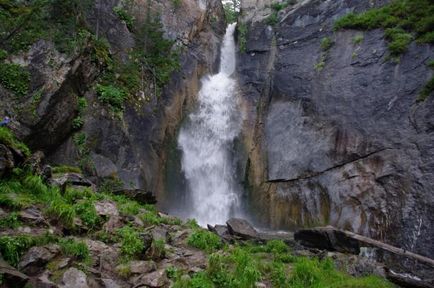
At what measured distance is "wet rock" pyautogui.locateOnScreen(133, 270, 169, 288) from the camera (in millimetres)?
6023

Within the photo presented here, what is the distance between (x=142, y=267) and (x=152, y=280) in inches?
16.7

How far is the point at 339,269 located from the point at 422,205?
420 centimetres

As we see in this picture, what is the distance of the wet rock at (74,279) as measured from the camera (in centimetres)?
537

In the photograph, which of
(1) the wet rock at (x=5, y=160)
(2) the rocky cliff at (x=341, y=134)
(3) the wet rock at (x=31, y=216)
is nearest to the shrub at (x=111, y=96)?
(2) the rocky cliff at (x=341, y=134)

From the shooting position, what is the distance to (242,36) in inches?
959

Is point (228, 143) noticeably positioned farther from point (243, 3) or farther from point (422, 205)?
point (243, 3)

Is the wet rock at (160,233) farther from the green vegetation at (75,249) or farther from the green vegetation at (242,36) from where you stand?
the green vegetation at (242,36)

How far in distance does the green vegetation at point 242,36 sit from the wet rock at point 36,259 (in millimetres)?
19574

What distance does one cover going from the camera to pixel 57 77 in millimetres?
12930

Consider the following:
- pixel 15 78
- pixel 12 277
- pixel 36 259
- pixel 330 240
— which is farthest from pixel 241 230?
pixel 15 78

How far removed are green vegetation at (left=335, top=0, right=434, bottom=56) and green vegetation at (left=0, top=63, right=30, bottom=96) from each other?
47.2 feet

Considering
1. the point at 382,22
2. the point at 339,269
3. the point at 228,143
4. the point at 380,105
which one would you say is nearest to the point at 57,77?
the point at 228,143

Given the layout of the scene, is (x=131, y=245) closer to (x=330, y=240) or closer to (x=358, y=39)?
(x=330, y=240)

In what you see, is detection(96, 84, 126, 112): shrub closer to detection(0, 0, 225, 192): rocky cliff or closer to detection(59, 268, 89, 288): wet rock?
detection(0, 0, 225, 192): rocky cliff
